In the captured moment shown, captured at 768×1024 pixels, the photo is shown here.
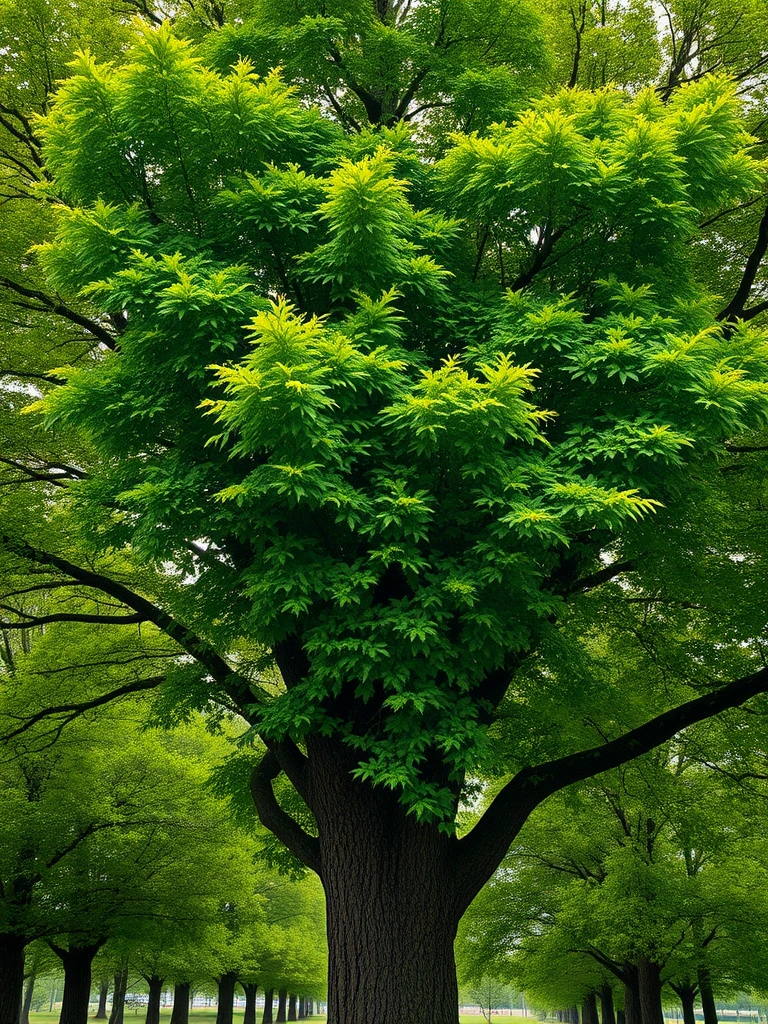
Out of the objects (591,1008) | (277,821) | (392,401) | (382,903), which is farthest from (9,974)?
(591,1008)

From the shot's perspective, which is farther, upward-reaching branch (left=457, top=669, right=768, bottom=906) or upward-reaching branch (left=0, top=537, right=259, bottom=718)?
upward-reaching branch (left=0, top=537, right=259, bottom=718)

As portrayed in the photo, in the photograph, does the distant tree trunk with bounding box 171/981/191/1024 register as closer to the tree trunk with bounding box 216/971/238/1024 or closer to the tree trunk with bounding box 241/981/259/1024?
the tree trunk with bounding box 216/971/238/1024

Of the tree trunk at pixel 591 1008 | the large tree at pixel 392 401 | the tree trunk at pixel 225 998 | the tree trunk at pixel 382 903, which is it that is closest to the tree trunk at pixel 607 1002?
the tree trunk at pixel 591 1008

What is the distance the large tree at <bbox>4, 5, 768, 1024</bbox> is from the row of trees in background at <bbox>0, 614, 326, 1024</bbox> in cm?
550

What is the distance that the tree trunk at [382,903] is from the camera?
7.22m

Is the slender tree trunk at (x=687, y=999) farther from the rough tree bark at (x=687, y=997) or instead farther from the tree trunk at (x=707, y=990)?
the tree trunk at (x=707, y=990)

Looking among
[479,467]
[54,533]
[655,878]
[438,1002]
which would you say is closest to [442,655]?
[479,467]

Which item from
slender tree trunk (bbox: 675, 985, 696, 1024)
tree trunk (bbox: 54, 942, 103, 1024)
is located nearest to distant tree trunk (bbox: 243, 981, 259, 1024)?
tree trunk (bbox: 54, 942, 103, 1024)

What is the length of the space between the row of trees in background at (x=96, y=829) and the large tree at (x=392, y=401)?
5.50 m

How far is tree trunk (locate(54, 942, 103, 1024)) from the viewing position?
1644 cm

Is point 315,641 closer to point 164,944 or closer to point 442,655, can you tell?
point 442,655

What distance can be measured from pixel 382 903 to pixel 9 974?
1138 cm

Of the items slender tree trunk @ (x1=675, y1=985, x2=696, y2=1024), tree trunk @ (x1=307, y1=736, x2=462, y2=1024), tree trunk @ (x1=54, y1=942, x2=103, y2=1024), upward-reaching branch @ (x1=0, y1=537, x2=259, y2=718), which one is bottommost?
slender tree trunk @ (x1=675, y1=985, x2=696, y2=1024)

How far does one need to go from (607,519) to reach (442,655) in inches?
65.2
